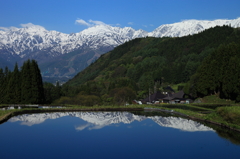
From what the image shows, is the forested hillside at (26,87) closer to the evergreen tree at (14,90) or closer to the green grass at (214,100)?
the evergreen tree at (14,90)

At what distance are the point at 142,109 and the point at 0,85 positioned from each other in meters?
42.9

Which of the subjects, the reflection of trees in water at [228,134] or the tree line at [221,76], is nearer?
the reflection of trees in water at [228,134]

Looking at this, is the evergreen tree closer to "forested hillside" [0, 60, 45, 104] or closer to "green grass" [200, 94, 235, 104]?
"forested hillside" [0, 60, 45, 104]

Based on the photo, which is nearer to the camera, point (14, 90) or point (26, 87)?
point (26, 87)

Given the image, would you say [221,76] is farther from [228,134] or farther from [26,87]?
[228,134]

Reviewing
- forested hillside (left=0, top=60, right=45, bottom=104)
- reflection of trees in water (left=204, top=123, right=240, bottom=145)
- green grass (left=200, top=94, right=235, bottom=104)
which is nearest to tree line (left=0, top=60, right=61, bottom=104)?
forested hillside (left=0, top=60, right=45, bottom=104)

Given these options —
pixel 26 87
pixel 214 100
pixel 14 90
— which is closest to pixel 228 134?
pixel 26 87

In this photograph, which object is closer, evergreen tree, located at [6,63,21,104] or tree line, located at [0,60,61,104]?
tree line, located at [0,60,61,104]

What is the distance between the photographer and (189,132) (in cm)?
3522

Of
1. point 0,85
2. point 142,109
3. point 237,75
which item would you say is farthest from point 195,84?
point 0,85

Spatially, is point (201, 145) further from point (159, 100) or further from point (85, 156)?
point (159, 100)

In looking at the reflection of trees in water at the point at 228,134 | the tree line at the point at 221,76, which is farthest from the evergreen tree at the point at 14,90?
the tree line at the point at 221,76

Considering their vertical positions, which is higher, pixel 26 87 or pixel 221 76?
pixel 221 76

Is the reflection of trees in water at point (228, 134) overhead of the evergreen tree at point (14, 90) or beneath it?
beneath
